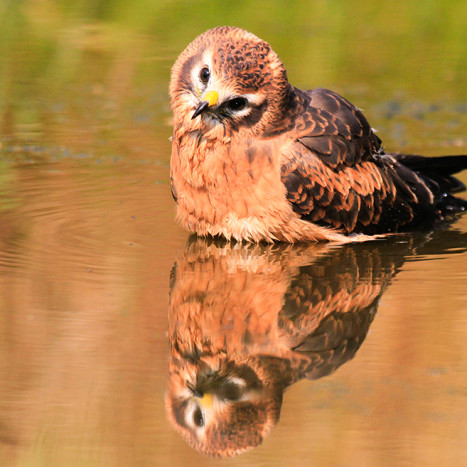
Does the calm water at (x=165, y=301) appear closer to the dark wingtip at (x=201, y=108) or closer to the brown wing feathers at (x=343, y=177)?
the brown wing feathers at (x=343, y=177)

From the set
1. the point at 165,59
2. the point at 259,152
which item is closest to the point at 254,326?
the point at 259,152

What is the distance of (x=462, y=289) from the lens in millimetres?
5602

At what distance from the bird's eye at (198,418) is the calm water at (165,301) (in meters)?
0.13

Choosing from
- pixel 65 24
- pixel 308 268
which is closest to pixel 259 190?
pixel 308 268

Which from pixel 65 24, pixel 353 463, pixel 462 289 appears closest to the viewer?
pixel 353 463

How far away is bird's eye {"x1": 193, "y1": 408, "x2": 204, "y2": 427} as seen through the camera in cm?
404

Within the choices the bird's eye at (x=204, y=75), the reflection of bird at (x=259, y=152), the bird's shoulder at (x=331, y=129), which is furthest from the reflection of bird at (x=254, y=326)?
the bird's eye at (x=204, y=75)

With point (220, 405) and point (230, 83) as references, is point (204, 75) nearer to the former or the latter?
point (230, 83)

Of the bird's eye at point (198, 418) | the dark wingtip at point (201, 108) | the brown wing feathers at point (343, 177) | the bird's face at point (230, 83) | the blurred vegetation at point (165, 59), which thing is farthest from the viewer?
the blurred vegetation at point (165, 59)

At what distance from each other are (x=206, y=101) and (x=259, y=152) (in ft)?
1.90

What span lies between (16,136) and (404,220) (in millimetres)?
3845

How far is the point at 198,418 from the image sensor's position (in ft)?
13.4

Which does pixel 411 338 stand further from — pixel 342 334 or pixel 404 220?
pixel 404 220

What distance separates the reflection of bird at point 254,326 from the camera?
13.5 feet
